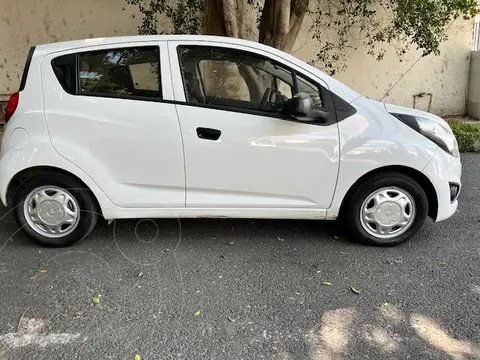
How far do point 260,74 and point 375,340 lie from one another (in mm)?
2143

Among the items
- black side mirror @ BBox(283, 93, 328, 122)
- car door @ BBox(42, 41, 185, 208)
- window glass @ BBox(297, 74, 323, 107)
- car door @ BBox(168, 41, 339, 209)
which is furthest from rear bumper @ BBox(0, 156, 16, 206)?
window glass @ BBox(297, 74, 323, 107)

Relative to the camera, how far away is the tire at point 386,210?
11.8 feet

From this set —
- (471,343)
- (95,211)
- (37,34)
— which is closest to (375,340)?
(471,343)

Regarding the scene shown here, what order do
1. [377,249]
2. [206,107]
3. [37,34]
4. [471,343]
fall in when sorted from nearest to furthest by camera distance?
[471,343]
[206,107]
[377,249]
[37,34]

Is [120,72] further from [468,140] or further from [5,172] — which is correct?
[468,140]

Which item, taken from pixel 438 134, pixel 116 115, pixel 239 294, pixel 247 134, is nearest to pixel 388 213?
pixel 438 134

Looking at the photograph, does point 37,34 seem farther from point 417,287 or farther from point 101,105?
point 417,287

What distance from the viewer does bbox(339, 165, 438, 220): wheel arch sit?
357 cm

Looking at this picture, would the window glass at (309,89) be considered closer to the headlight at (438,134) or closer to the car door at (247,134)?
the car door at (247,134)

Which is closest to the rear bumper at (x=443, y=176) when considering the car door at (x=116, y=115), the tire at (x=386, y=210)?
the tire at (x=386, y=210)

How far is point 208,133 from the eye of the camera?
344 cm

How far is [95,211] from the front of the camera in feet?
12.0

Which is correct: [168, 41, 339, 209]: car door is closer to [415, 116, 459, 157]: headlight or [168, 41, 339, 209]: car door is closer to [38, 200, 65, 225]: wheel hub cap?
[415, 116, 459, 157]: headlight

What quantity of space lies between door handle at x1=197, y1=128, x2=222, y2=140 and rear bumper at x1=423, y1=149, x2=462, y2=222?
1.69m
